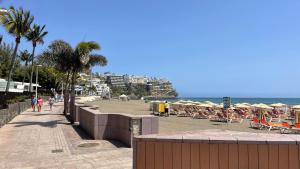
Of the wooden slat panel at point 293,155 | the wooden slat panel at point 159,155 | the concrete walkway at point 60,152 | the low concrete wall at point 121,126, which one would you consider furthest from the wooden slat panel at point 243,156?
the low concrete wall at point 121,126

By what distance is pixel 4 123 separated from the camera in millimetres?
16750

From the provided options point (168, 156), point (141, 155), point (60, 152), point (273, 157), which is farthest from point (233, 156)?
point (60, 152)

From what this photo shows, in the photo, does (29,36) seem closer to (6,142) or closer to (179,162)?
(6,142)

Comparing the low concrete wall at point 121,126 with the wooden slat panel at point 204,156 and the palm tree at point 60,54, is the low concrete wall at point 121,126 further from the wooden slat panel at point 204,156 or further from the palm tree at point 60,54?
the palm tree at point 60,54

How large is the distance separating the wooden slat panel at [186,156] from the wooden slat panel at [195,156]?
5 centimetres

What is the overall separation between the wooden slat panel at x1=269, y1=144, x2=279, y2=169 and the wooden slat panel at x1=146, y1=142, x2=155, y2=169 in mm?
1993

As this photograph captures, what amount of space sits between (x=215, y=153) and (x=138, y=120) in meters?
5.10

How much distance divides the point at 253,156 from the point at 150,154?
70.8 inches

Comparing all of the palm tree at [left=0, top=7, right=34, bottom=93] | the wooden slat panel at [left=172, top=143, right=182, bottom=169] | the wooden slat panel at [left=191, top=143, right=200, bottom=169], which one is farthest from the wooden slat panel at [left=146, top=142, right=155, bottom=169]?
the palm tree at [left=0, top=7, right=34, bottom=93]

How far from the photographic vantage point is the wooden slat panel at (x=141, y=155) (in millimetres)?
5477

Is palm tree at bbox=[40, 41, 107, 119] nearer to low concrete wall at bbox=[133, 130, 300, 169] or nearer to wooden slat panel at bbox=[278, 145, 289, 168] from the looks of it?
Result: low concrete wall at bbox=[133, 130, 300, 169]

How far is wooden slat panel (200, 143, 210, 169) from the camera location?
495 cm

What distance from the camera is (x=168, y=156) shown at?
524 cm

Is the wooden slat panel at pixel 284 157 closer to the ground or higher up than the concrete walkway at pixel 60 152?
higher up
